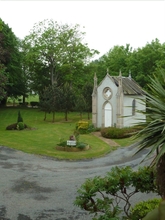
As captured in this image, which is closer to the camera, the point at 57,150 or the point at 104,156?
the point at 104,156

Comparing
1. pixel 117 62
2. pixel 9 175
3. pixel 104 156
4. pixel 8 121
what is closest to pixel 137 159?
pixel 104 156

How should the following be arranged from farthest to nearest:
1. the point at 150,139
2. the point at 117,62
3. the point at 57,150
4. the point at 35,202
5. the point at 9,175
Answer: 1. the point at 117,62
2. the point at 57,150
3. the point at 9,175
4. the point at 35,202
5. the point at 150,139

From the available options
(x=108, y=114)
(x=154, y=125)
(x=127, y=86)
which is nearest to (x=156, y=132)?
(x=154, y=125)

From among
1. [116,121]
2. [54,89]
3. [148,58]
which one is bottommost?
[116,121]

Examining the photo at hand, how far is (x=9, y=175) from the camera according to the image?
16141 mm

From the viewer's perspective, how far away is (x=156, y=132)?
6633mm

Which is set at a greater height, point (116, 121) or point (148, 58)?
point (148, 58)

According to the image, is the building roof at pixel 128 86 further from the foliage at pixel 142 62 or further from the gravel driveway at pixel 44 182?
the gravel driveway at pixel 44 182

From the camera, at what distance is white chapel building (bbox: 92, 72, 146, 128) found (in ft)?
105

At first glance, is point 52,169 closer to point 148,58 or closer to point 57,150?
point 57,150

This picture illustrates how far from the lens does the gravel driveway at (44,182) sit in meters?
11.1

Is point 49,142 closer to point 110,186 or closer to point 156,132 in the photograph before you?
point 110,186

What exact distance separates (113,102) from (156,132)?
26.4 meters

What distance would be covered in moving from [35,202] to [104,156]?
10.3 meters
